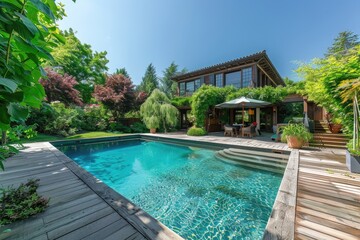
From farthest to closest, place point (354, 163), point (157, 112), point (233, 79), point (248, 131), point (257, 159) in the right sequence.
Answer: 1. point (233, 79)
2. point (157, 112)
3. point (248, 131)
4. point (257, 159)
5. point (354, 163)

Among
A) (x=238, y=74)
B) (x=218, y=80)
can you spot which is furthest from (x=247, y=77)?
(x=218, y=80)

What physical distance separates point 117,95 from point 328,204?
15.3 m

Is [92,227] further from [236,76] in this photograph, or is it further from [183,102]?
[236,76]

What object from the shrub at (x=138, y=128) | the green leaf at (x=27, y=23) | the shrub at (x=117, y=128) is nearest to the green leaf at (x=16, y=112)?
the green leaf at (x=27, y=23)

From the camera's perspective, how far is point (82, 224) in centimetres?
188

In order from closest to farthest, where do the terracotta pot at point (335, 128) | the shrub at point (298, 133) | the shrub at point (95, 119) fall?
1. the shrub at point (298, 133)
2. the terracotta pot at point (335, 128)
3. the shrub at point (95, 119)

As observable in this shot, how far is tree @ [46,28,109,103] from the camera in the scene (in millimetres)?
19305

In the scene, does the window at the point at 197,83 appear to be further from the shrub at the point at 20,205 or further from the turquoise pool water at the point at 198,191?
the shrub at the point at 20,205

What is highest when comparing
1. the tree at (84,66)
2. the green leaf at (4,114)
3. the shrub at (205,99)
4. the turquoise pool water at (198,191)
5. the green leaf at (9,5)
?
the tree at (84,66)

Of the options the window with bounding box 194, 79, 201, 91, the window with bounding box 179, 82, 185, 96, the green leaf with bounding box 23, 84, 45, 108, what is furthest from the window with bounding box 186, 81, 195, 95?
the green leaf with bounding box 23, 84, 45, 108

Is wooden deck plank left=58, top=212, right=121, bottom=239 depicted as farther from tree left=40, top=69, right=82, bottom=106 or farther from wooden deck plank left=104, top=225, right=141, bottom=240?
tree left=40, top=69, right=82, bottom=106

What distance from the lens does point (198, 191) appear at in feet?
13.2

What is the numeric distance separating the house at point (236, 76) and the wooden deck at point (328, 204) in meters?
7.47

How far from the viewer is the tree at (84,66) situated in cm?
1930
